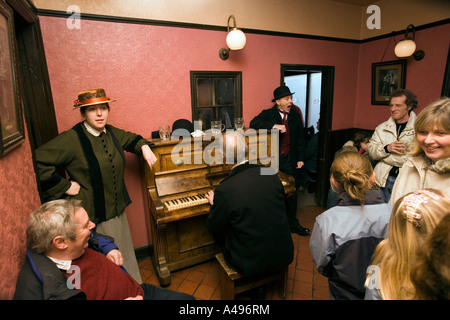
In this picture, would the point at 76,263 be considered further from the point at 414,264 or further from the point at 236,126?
the point at 236,126

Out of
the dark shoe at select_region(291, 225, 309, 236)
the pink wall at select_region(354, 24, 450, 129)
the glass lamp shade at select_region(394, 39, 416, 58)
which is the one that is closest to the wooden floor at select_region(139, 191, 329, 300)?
the dark shoe at select_region(291, 225, 309, 236)

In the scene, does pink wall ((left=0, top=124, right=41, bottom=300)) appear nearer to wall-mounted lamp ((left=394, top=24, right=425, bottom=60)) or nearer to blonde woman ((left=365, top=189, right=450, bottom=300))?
blonde woman ((left=365, top=189, right=450, bottom=300))

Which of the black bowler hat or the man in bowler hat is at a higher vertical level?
the black bowler hat

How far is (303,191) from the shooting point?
17.2ft

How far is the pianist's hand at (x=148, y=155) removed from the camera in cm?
246

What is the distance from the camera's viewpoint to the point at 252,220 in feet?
6.18

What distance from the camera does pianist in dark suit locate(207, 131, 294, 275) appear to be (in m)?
1.88

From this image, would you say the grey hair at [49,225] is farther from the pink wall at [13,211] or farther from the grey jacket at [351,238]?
the grey jacket at [351,238]

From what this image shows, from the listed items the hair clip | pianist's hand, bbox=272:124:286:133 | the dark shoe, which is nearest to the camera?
the hair clip

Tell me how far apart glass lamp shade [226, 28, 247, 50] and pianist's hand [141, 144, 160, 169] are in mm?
1618

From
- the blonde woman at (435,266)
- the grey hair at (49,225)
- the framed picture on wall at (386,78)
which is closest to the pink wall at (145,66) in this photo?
the framed picture on wall at (386,78)

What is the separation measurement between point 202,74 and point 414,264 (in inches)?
113

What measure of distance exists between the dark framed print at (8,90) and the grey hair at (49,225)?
0.36 meters
